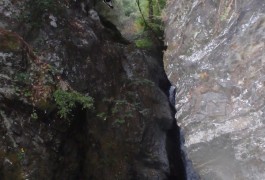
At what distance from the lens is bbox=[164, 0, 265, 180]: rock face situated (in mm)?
7676

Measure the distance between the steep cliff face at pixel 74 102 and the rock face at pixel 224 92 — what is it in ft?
3.08

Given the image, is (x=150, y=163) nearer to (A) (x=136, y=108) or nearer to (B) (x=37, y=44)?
(A) (x=136, y=108)

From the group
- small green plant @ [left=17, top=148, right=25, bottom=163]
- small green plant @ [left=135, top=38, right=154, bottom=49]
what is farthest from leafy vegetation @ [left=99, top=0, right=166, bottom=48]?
small green plant @ [left=17, top=148, right=25, bottom=163]

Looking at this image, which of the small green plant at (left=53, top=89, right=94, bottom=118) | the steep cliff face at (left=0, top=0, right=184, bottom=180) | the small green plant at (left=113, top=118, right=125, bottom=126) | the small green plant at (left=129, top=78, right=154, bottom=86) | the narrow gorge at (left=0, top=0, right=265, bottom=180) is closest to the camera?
the steep cliff face at (left=0, top=0, right=184, bottom=180)

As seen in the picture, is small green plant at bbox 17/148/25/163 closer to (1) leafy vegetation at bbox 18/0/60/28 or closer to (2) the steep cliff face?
(2) the steep cliff face

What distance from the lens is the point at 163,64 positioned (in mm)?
11312

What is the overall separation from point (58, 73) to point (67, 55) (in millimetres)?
713

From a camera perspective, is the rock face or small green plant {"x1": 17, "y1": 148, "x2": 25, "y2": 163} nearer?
small green plant {"x1": 17, "y1": 148, "x2": 25, "y2": 163}

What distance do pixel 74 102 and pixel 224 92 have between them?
3.53 m

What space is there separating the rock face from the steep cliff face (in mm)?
937

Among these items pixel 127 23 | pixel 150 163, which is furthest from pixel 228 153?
pixel 127 23

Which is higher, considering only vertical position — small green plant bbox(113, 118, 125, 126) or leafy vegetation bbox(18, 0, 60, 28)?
leafy vegetation bbox(18, 0, 60, 28)

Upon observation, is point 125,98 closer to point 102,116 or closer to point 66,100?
point 102,116

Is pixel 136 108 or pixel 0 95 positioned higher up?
pixel 136 108
